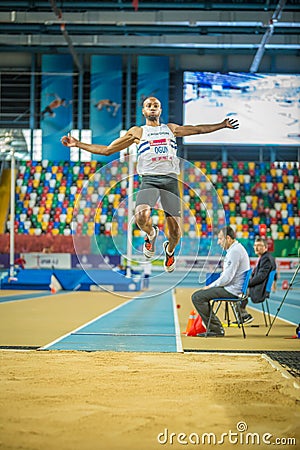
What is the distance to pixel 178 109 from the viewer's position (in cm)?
2981

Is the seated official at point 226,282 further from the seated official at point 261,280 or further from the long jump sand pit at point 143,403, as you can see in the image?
the long jump sand pit at point 143,403

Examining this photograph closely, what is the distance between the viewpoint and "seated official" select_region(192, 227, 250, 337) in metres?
8.98

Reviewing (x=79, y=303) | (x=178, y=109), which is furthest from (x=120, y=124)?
(x=79, y=303)

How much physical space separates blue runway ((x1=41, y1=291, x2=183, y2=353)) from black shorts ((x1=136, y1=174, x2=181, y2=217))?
1.19 m

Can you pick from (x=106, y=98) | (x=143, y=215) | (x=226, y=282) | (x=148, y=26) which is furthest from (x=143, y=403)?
(x=106, y=98)

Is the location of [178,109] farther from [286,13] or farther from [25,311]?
[25,311]

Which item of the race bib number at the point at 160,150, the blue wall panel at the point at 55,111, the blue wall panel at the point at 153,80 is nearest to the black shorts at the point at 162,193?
the race bib number at the point at 160,150

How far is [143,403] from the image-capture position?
4.64 m

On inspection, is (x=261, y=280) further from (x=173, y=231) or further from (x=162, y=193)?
(x=162, y=193)

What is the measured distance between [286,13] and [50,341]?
20024mm

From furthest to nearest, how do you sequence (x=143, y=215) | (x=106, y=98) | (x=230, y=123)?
(x=106, y=98)
(x=230, y=123)
(x=143, y=215)

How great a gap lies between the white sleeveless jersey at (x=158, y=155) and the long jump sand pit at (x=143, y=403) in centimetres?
174

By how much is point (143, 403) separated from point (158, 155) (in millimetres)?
2552

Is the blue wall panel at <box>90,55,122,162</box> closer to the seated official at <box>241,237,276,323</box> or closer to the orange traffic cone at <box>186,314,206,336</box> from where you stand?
the seated official at <box>241,237,276,323</box>
